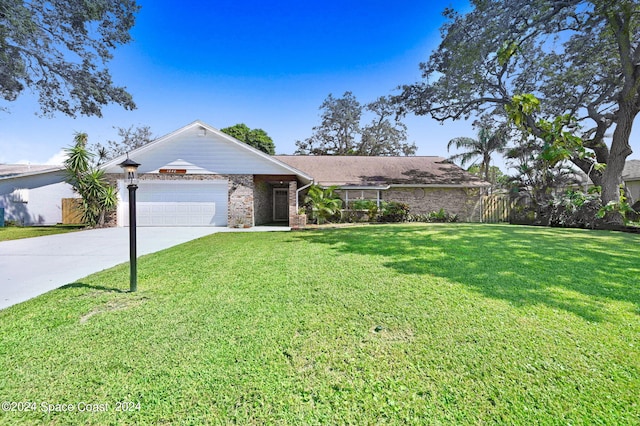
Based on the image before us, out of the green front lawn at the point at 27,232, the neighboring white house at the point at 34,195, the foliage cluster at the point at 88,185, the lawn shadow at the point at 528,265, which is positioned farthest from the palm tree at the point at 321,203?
the neighboring white house at the point at 34,195

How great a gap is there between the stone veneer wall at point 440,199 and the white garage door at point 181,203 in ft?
34.0

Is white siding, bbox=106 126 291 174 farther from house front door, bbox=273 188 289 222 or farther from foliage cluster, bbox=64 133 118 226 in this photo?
house front door, bbox=273 188 289 222

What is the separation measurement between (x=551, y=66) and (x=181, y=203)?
21.8m

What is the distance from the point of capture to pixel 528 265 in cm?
527

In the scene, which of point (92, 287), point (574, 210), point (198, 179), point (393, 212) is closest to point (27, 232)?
point (198, 179)

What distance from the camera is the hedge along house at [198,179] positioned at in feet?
45.5

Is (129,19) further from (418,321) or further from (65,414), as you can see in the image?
(418,321)

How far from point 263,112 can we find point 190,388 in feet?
70.1

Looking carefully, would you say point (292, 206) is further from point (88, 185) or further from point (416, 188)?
point (88, 185)

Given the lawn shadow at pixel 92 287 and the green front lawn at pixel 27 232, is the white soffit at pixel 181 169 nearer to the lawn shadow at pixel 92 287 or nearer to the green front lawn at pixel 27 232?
the green front lawn at pixel 27 232

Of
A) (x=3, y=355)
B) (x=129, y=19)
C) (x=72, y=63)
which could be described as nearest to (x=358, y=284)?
(x=3, y=355)

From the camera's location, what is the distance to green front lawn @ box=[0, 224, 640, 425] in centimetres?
197

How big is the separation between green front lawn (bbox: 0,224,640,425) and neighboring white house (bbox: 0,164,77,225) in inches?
737

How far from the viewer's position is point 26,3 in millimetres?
8367
